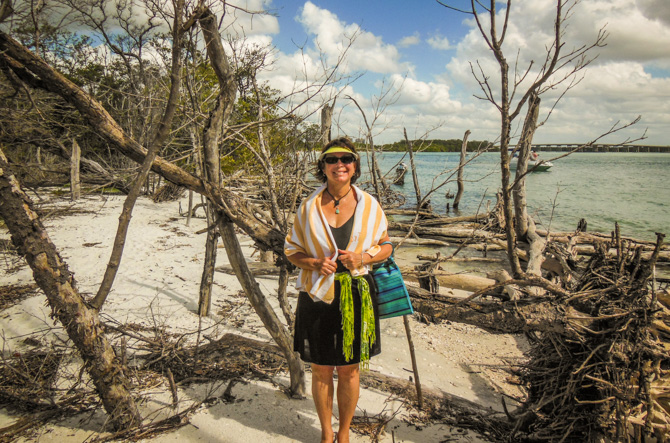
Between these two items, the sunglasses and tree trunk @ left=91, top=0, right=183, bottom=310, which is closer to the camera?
tree trunk @ left=91, top=0, right=183, bottom=310

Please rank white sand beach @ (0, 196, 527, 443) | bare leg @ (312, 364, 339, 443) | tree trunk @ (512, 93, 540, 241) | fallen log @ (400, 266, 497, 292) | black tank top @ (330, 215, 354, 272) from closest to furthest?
black tank top @ (330, 215, 354, 272), bare leg @ (312, 364, 339, 443), white sand beach @ (0, 196, 527, 443), tree trunk @ (512, 93, 540, 241), fallen log @ (400, 266, 497, 292)

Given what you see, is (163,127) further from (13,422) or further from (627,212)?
(627,212)

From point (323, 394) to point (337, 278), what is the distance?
2.53 feet

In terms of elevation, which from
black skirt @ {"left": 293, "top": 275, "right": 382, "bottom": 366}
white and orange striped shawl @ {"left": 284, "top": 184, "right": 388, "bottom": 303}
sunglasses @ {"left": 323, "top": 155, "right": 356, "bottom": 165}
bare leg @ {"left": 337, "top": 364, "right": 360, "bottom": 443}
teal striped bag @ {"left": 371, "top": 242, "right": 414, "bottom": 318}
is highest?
sunglasses @ {"left": 323, "top": 155, "right": 356, "bottom": 165}

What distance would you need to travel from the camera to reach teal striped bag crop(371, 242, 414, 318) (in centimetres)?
223

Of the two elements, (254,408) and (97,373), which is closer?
(97,373)

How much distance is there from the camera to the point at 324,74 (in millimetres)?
3012

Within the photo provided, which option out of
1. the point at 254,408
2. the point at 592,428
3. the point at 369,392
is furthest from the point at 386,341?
the point at 592,428

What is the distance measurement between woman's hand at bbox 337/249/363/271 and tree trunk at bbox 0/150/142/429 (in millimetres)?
1491

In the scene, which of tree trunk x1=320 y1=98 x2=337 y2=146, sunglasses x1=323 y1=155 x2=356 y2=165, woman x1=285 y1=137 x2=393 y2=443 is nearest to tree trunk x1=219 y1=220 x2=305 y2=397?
woman x1=285 y1=137 x2=393 y2=443

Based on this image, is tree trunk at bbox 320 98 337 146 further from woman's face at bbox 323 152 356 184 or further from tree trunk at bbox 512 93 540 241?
tree trunk at bbox 512 93 540 241

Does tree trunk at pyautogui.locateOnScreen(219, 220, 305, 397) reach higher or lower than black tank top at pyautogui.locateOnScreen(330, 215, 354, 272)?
lower

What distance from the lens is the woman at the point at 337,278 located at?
6.82 feet

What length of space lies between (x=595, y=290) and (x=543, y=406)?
32.7 inches
